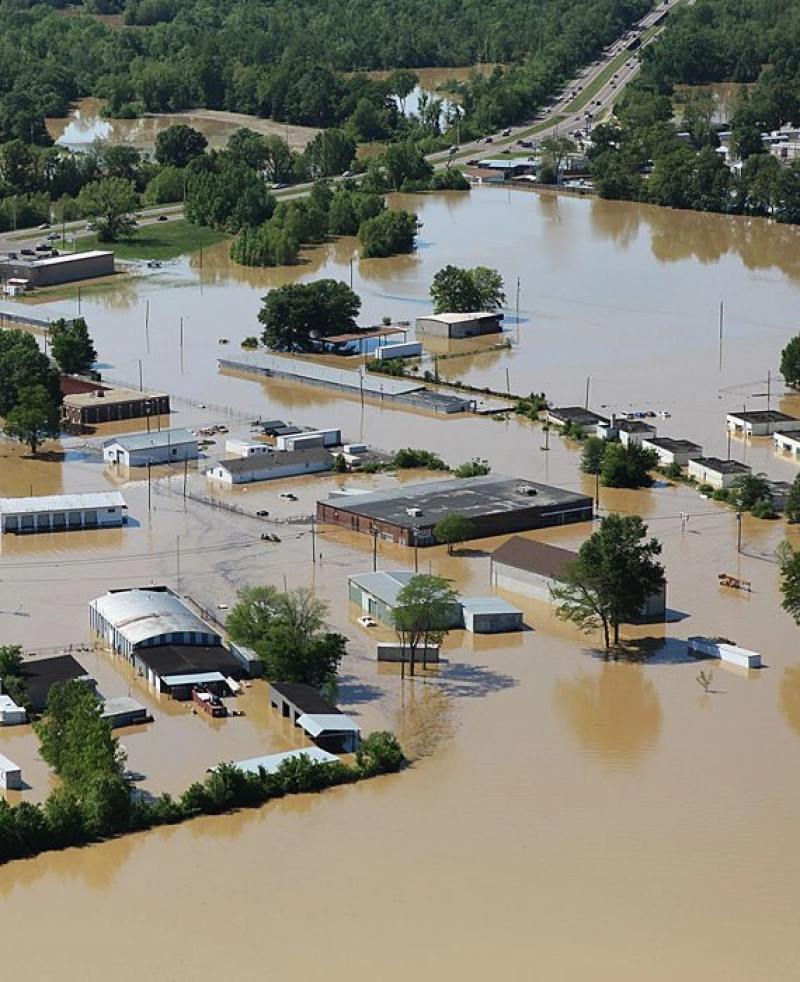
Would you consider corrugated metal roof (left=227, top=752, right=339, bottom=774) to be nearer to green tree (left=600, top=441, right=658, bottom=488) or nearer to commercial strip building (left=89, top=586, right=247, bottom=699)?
commercial strip building (left=89, top=586, right=247, bottom=699)

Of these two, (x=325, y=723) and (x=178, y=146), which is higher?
(x=178, y=146)

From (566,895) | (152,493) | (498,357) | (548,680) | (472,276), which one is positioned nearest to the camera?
(566,895)

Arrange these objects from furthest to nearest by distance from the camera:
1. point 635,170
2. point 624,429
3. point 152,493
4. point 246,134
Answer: point 246,134 < point 635,170 < point 624,429 < point 152,493

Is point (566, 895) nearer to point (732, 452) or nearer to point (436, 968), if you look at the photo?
point (436, 968)

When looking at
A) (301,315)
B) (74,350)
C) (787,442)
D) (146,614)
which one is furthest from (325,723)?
(301,315)

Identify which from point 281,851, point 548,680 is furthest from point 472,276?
point 281,851

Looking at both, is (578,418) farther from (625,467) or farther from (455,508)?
(455,508)

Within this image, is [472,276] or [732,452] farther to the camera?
[472,276]
